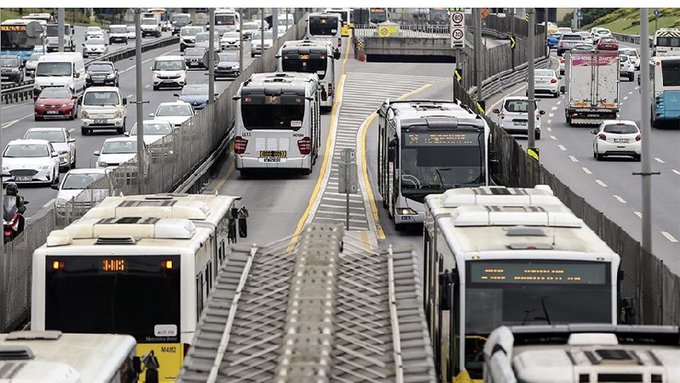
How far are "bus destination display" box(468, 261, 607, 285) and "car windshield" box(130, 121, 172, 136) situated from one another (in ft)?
123

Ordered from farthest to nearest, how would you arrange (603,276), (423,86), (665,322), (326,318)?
(423,86)
(665,322)
(603,276)
(326,318)

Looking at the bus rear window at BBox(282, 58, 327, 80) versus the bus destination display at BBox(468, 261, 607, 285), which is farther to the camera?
the bus rear window at BBox(282, 58, 327, 80)

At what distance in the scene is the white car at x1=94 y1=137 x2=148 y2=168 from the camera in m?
48.3

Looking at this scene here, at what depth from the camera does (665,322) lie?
67.5 feet

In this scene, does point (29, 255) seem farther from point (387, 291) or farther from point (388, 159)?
point (388, 159)

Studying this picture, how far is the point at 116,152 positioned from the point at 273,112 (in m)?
4.84

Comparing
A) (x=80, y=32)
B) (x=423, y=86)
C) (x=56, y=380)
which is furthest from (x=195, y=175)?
(x=80, y=32)

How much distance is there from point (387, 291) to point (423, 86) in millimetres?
72279

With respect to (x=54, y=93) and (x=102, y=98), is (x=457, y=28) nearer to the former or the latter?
(x=102, y=98)

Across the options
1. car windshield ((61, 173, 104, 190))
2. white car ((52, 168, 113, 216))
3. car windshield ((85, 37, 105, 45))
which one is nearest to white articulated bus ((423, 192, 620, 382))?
white car ((52, 168, 113, 216))

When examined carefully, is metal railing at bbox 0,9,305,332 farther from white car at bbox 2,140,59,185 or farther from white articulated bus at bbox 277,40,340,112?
white car at bbox 2,140,59,185

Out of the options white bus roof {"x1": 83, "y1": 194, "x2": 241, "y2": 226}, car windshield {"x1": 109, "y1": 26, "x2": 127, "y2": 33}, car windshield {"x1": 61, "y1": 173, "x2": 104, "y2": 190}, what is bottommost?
car windshield {"x1": 61, "y1": 173, "x2": 104, "y2": 190}

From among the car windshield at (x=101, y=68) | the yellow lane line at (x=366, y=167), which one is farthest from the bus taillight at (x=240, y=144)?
the car windshield at (x=101, y=68)

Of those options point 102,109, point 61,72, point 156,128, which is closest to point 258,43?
point 61,72
